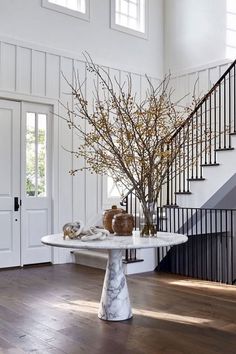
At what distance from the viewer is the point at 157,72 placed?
27.8 ft

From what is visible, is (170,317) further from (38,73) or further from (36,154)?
(38,73)

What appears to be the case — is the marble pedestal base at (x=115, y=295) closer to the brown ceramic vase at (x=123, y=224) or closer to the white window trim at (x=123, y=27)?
the brown ceramic vase at (x=123, y=224)

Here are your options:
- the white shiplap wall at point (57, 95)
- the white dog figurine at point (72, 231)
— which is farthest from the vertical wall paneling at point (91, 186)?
the white dog figurine at point (72, 231)

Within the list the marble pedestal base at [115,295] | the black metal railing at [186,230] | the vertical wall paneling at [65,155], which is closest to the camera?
the marble pedestal base at [115,295]

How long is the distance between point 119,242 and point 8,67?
13.0ft

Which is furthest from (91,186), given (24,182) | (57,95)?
(57,95)

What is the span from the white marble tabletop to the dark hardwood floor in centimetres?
71

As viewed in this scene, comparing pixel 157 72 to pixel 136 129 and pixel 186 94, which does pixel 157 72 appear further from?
pixel 136 129

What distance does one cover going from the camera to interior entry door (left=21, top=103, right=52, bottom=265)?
21.2 ft

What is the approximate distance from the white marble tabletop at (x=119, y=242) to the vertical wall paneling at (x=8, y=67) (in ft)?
11.1

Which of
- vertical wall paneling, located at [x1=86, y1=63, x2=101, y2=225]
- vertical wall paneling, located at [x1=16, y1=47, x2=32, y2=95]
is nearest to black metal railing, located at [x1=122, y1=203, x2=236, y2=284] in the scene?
vertical wall paneling, located at [x1=86, y1=63, x2=101, y2=225]

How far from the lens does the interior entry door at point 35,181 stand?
21.2 ft

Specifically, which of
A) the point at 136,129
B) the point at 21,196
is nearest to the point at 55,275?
the point at 21,196

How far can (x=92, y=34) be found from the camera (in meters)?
7.40
